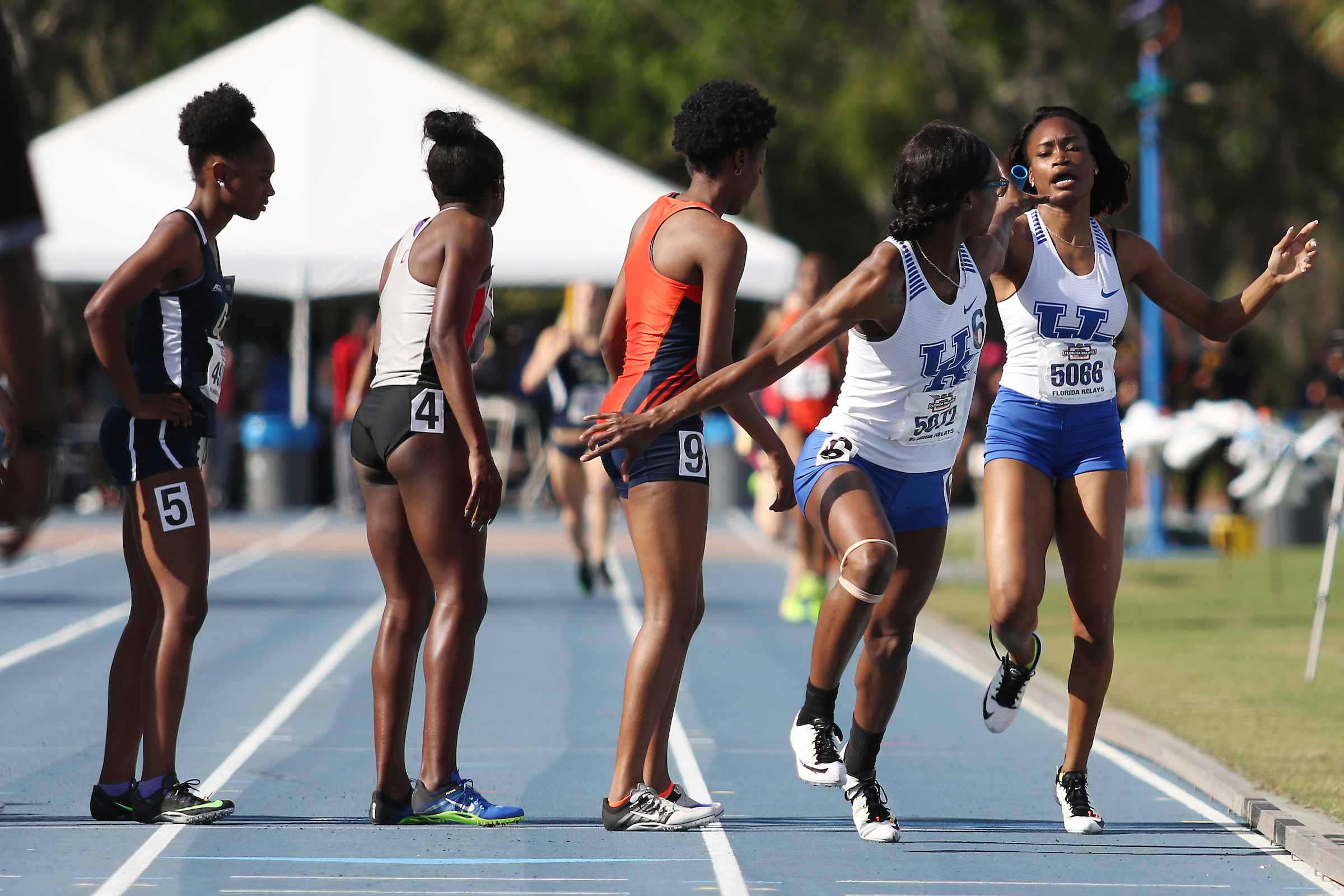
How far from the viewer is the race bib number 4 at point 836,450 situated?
4.93 m

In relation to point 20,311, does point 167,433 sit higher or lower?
lower

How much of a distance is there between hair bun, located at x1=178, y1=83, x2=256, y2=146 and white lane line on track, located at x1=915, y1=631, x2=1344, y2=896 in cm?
384

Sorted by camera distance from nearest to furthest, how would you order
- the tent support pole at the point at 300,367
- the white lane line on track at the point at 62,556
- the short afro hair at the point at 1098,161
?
the short afro hair at the point at 1098,161 → the white lane line on track at the point at 62,556 → the tent support pole at the point at 300,367

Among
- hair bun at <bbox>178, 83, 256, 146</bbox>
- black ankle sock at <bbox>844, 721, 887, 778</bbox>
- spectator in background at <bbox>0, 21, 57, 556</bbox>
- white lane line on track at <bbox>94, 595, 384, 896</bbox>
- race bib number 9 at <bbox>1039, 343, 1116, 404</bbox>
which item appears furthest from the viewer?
race bib number 9 at <bbox>1039, 343, 1116, 404</bbox>

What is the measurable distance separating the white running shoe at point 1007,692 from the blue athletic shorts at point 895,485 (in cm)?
69

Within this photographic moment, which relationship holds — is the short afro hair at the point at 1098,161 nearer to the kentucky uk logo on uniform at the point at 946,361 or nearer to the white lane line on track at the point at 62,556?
the kentucky uk logo on uniform at the point at 946,361

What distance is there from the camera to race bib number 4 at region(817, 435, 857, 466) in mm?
4934

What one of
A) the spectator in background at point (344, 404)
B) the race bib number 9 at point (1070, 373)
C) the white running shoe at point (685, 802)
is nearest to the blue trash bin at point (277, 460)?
the spectator in background at point (344, 404)

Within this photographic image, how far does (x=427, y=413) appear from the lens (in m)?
5.04

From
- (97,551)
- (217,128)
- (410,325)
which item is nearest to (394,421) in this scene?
(410,325)

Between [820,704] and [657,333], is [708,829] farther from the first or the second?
[657,333]

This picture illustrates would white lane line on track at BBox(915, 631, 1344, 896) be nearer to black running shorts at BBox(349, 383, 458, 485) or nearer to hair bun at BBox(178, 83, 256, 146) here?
black running shorts at BBox(349, 383, 458, 485)

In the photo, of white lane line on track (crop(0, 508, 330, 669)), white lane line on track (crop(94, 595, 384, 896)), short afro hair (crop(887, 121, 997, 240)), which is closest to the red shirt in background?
white lane line on track (crop(0, 508, 330, 669))

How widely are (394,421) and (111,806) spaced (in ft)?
4.89
